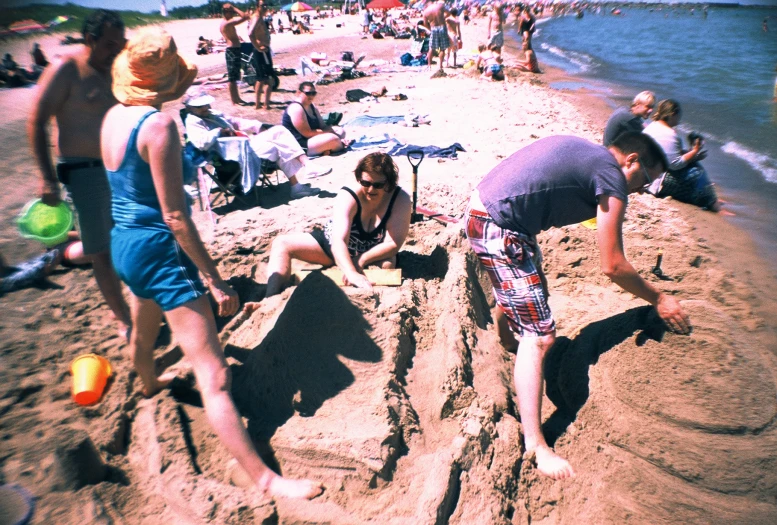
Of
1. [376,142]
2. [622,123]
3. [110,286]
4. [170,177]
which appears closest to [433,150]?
[376,142]

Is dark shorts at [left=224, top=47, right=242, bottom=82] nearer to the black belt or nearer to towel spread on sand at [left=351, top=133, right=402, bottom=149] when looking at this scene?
towel spread on sand at [left=351, top=133, right=402, bottom=149]

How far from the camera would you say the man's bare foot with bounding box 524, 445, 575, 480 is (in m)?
2.27

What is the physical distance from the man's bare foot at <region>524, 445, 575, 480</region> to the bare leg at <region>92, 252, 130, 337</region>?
102 inches

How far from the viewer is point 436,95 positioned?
11492 millimetres

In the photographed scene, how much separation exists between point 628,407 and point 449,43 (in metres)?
15.1

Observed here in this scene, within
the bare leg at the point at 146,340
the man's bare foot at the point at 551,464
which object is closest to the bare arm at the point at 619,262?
the man's bare foot at the point at 551,464

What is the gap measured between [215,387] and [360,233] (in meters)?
1.65

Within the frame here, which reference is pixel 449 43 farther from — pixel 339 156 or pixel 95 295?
pixel 95 295

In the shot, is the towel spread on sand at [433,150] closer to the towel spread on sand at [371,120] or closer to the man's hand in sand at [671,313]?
the towel spread on sand at [371,120]

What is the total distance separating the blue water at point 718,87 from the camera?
21.9 ft

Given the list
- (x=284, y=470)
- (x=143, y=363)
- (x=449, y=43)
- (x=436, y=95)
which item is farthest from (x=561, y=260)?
(x=449, y=43)

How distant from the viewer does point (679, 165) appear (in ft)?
18.1

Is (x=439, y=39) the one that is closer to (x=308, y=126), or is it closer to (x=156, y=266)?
(x=308, y=126)

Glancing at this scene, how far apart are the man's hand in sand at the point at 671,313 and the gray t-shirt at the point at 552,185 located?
537 millimetres
